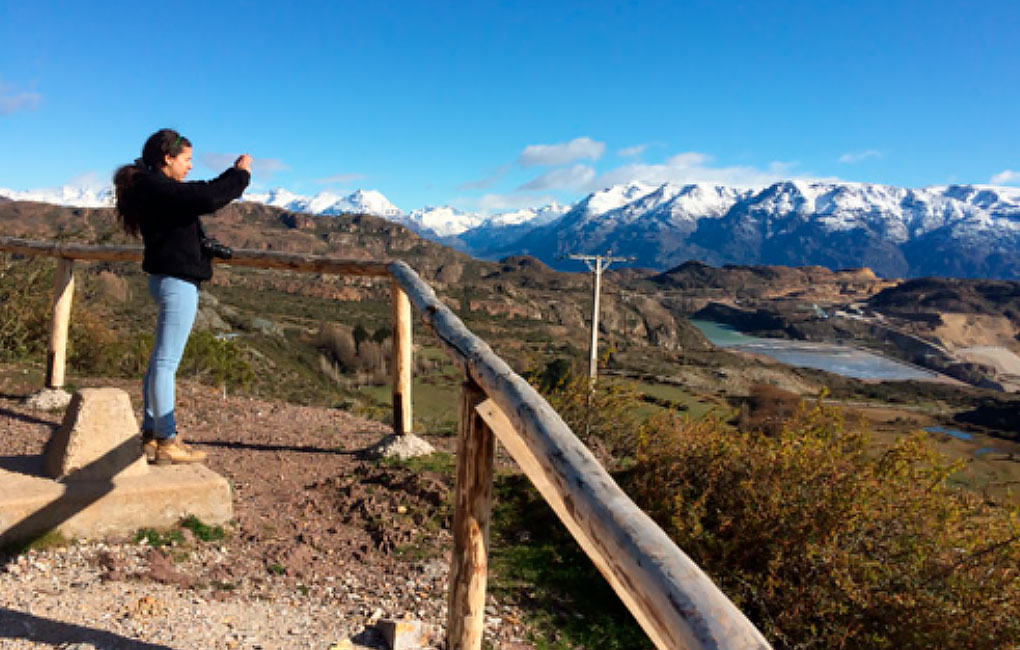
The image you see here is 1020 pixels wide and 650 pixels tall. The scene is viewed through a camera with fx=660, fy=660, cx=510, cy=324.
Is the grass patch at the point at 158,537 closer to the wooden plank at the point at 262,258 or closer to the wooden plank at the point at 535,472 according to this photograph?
the wooden plank at the point at 262,258

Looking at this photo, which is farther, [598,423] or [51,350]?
[598,423]

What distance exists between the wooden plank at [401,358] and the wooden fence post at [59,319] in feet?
11.3

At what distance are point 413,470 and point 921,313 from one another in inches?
7669

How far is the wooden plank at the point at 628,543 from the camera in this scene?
1.25 metres

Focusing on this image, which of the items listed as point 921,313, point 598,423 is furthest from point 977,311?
point 598,423

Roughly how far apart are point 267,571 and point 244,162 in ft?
7.57

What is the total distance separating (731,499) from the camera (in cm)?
481

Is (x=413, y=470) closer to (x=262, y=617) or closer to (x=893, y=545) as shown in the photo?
(x=262, y=617)

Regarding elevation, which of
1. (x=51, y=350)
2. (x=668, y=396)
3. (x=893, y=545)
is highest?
(x=51, y=350)

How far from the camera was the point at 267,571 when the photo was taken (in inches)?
144

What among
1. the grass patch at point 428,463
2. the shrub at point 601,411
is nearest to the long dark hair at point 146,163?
the grass patch at point 428,463

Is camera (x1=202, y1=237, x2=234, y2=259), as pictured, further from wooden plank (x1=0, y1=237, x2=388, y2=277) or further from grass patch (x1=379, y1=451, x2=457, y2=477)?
grass patch (x1=379, y1=451, x2=457, y2=477)

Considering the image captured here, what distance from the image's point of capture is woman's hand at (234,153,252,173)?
376 cm

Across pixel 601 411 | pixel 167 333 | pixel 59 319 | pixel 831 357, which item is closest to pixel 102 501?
pixel 167 333
